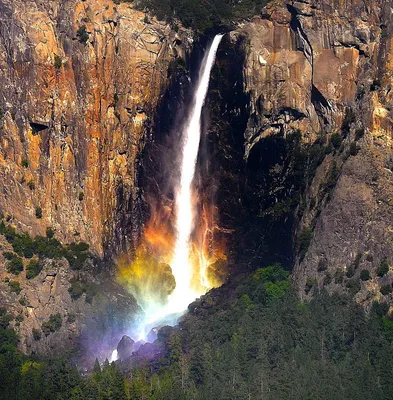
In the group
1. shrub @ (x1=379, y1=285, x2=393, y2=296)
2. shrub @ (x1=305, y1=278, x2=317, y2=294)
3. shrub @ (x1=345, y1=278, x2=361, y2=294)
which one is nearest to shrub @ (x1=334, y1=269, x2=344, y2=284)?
shrub @ (x1=345, y1=278, x2=361, y2=294)

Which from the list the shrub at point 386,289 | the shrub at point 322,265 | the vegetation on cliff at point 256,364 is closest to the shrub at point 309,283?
the shrub at point 322,265

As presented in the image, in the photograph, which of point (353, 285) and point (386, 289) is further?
point (353, 285)

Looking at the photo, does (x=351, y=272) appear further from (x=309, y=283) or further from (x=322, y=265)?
(x=309, y=283)

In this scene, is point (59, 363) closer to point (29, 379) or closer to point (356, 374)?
point (29, 379)

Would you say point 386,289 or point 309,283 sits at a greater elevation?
point 386,289

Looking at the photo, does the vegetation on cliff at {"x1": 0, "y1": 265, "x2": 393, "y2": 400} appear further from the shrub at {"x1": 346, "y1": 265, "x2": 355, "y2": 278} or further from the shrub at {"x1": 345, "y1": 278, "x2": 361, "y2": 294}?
the shrub at {"x1": 346, "y1": 265, "x2": 355, "y2": 278}

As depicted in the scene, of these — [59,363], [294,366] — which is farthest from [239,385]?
[59,363]

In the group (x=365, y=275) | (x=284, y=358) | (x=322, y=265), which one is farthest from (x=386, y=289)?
(x=284, y=358)

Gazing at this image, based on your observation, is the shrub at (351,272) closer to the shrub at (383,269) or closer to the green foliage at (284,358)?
the green foliage at (284,358)
